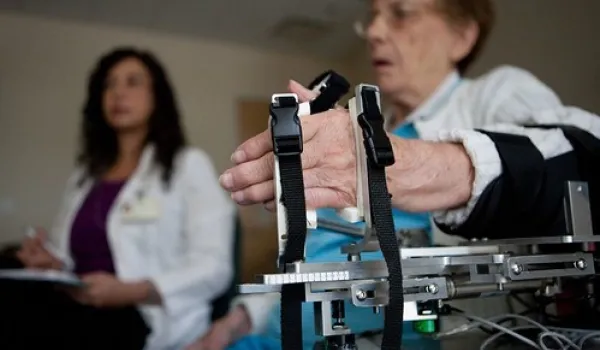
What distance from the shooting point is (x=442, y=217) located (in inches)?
25.8

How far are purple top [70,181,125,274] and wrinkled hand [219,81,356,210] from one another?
1.10 metres

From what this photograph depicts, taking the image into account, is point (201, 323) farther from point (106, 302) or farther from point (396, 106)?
point (396, 106)

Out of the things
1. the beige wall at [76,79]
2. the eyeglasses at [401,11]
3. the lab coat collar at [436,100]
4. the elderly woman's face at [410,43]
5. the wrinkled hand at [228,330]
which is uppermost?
the beige wall at [76,79]

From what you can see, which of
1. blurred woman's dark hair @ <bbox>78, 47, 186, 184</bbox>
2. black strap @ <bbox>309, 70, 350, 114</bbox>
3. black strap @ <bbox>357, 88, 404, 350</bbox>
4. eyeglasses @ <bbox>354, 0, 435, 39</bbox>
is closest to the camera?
black strap @ <bbox>357, 88, 404, 350</bbox>

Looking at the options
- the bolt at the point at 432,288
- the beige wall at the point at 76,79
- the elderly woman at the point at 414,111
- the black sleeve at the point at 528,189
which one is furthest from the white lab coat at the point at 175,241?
the bolt at the point at 432,288

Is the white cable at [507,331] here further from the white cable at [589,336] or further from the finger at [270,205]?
the finger at [270,205]

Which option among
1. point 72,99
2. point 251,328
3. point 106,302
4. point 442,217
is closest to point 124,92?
point 106,302

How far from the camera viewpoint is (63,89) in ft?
7.63

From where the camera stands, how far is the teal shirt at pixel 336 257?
1.76ft

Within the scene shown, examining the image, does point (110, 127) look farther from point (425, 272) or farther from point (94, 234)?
point (425, 272)

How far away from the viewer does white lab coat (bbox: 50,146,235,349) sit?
1420 millimetres

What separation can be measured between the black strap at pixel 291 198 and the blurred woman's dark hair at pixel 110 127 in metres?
1.18

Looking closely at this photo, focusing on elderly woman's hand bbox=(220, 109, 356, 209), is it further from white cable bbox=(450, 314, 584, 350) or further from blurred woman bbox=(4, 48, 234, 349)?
blurred woman bbox=(4, 48, 234, 349)

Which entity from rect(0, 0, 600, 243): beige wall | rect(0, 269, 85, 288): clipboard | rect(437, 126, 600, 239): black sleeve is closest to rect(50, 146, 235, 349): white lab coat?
rect(0, 269, 85, 288): clipboard
